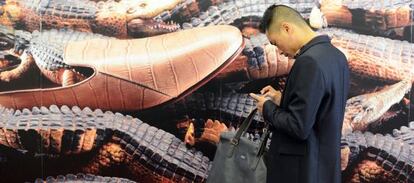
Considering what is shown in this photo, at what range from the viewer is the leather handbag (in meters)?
1.60

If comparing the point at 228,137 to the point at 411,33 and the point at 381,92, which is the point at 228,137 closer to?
the point at 381,92

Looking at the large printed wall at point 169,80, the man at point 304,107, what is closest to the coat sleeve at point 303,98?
the man at point 304,107

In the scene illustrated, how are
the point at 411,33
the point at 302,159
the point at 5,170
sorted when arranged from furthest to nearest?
the point at 5,170 → the point at 411,33 → the point at 302,159

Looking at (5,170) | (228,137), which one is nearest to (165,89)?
(228,137)

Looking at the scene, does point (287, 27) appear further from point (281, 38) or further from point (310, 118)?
point (310, 118)

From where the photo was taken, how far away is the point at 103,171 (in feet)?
7.99

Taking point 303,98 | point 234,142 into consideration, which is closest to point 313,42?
point 303,98

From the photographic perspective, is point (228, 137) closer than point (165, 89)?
Yes

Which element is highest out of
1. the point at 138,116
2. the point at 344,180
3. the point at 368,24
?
the point at 368,24

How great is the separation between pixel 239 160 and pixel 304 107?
0.39m

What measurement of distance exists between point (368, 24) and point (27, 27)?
179cm

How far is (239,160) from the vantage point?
1.64 metres

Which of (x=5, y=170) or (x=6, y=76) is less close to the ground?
(x=6, y=76)

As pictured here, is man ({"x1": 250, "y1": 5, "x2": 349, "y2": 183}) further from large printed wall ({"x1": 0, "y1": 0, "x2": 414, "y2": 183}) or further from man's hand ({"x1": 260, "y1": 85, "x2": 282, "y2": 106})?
large printed wall ({"x1": 0, "y1": 0, "x2": 414, "y2": 183})
